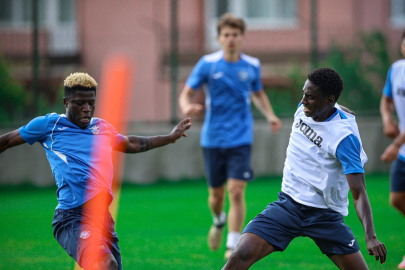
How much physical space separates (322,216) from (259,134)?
7.68m

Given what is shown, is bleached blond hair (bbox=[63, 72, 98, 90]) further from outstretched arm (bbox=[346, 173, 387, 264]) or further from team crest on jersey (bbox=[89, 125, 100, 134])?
outstretched arm (bbox=[346, 173, 387, 264])

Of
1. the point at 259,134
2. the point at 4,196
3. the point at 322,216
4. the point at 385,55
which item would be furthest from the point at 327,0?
the point at 322,216

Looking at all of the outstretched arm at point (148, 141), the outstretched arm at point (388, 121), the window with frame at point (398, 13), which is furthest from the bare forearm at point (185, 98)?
the window with frame at point (398, 13)

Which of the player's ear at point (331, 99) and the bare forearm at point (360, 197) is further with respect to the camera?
the player's ear at point (331, 99)

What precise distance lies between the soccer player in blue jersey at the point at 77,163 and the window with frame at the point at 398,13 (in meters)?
13.4

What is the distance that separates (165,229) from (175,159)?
3.84 m

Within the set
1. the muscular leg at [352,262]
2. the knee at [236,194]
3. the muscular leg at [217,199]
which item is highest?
the muscular leg at [352,262]

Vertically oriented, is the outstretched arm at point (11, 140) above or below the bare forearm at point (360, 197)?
above

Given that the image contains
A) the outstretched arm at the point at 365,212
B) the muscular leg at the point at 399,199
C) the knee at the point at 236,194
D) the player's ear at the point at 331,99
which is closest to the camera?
the outstretched arm at the point at 365,212

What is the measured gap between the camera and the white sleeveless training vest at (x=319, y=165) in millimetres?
3900

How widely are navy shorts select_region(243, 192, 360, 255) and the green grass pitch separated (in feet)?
5.81

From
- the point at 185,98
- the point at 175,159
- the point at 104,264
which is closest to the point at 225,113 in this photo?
the point at 185,98

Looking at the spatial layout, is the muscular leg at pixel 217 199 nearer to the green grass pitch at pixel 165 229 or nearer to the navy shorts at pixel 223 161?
the navy shorts at pixel 223 161

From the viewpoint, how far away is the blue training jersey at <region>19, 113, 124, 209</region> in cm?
410
